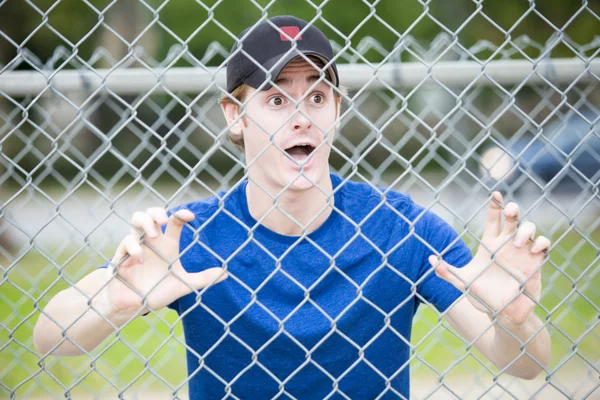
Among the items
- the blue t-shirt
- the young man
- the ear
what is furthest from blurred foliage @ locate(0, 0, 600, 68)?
the blue t-shirt

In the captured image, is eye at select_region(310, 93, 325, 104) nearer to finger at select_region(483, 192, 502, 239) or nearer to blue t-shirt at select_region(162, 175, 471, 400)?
blue t-shirt at select_region(162, 175, 471, 400)

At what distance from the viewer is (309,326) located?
6.75 feet

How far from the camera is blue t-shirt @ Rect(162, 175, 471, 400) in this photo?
2096 millimetres

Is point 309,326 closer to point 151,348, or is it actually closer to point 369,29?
point 151,348

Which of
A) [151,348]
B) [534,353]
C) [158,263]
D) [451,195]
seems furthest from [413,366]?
[451,195]

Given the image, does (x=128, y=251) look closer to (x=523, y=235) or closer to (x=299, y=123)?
(x=299, y=123)

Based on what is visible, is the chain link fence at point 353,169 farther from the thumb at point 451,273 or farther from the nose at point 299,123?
the nose at point 299,123

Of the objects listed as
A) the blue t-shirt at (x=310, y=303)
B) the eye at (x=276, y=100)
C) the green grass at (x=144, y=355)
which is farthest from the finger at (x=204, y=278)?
the green grass at (x=144, y=355)

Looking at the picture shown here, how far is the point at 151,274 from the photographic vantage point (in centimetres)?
165

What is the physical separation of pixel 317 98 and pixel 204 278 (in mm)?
793

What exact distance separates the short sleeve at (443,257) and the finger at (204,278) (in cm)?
82

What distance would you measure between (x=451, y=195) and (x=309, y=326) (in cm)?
621

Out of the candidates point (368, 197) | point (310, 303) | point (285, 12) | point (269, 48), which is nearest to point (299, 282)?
point (310, 303)

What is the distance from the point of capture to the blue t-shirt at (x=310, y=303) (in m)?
2.10
